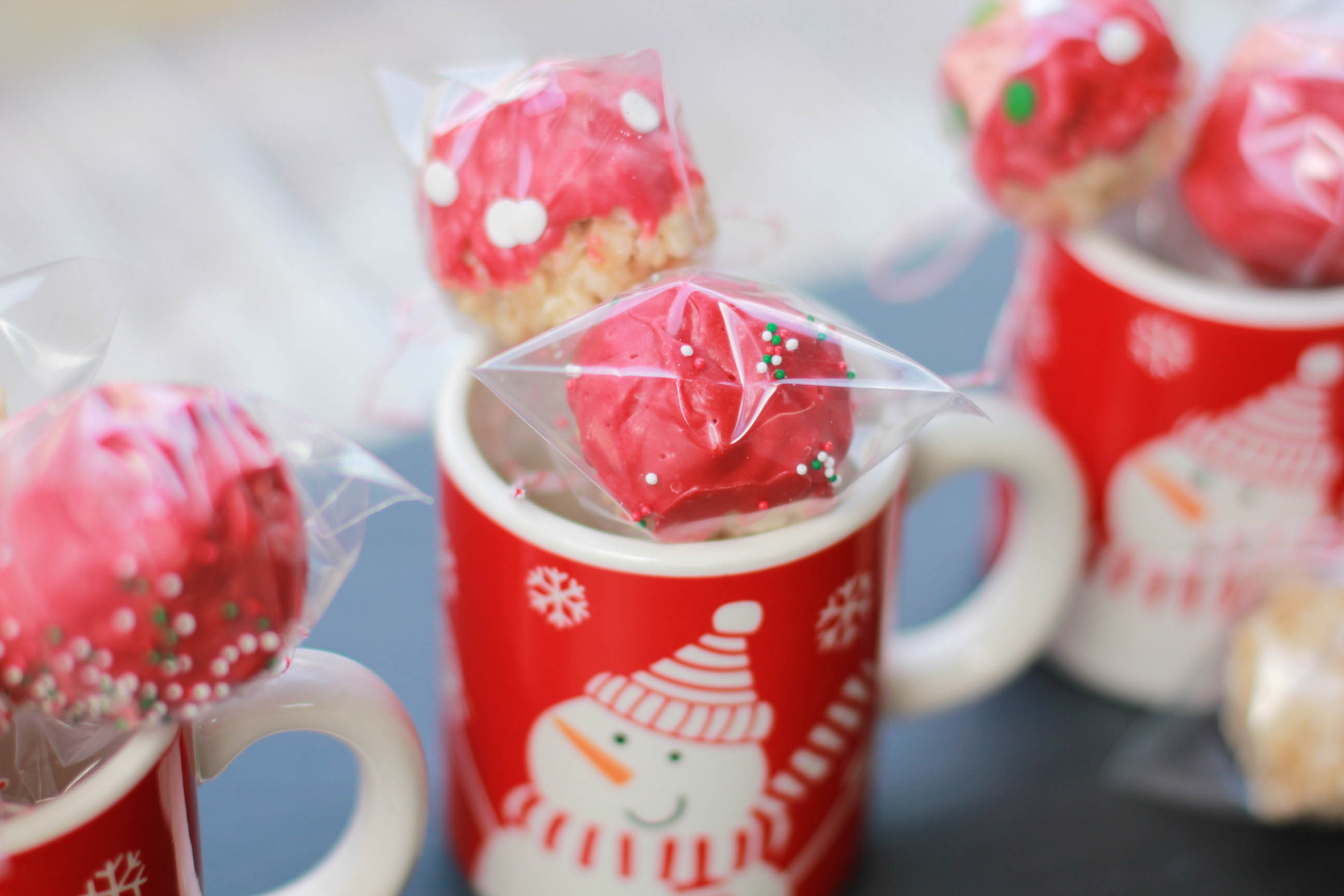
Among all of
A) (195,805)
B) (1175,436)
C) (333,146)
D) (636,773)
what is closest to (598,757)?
(636,773)

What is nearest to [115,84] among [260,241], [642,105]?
[260,241]

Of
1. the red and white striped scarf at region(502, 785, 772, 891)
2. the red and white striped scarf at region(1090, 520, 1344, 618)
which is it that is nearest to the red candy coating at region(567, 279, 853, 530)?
the red and white striped scarf at region(502, 785, 772, 891)

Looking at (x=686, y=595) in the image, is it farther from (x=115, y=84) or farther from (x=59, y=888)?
(x=115, y=84)

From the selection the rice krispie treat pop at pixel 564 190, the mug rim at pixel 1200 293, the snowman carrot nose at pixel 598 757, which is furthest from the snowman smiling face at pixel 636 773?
the mug rim at pixel 1200 293

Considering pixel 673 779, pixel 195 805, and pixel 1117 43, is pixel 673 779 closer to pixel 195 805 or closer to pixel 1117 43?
pixel 195 805

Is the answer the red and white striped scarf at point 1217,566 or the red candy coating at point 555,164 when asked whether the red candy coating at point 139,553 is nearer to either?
the red candy coating at point 555,164

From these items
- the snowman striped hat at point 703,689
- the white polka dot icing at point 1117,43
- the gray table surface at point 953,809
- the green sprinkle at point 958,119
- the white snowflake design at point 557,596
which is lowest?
the gray table surface at point 953,809
